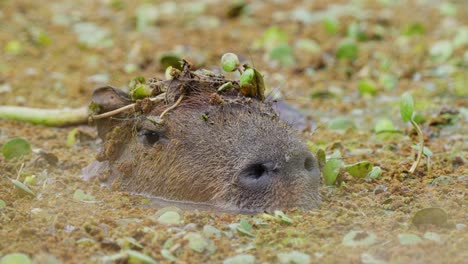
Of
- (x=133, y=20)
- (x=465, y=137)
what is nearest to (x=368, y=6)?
(x=133, y=20)

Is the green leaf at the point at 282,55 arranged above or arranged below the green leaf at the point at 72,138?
above

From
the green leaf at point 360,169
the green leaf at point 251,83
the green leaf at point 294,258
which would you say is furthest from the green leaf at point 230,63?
the green leaf at point 294,258

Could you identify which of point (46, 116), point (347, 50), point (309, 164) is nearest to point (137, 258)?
point (309, 164)

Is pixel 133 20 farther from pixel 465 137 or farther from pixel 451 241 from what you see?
pixel 451 241

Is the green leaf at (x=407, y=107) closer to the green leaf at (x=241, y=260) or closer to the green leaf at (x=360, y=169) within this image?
the green leaf at (x=360, y=169)

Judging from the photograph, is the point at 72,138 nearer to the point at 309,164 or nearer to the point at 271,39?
the point at 309,164

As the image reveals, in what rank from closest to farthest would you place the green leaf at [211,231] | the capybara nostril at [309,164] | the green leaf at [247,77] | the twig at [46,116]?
1. the green leaf at [211,231]
2. the capybara nostril at [309,164]
3. the green leaf at [247,77]
4. the twig at [46,116]

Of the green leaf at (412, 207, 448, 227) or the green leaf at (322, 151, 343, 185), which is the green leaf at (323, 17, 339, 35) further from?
the green leaf at (412, 207, 448, 227)
